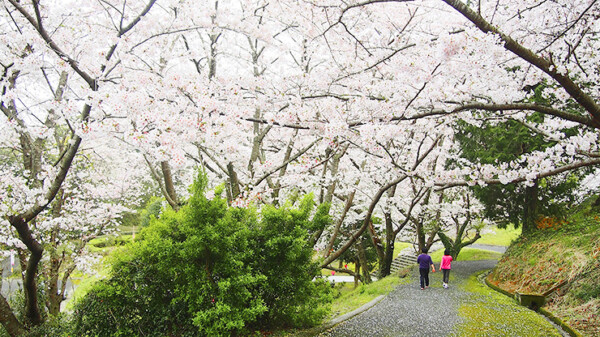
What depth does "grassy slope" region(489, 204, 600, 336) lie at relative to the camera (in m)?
6.11

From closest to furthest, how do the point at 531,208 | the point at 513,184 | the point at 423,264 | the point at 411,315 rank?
the point at 411,315
the point at 423,264
the point at 513,184
the point at 531,208

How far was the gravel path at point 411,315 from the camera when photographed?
5848 mm

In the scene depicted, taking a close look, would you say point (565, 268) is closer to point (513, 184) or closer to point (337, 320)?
point (513, 184)

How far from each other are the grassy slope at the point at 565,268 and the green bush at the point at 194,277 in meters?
4.91

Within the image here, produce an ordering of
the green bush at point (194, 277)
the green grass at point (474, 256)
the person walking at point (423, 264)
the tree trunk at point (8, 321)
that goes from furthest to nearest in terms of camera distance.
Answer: the green grass at point (474, 256) < the person walking at point (423, 264) < the tree trunk at point (8, 321) < the green bush at point (194, 277)

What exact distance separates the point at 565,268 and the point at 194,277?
770 cm

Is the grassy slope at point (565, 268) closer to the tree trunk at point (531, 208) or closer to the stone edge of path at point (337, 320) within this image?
the tree trunk at point (531, 208)

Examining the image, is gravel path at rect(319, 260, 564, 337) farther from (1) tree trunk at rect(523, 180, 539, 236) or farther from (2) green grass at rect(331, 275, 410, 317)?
(1) tree trunk at rect(523, 180, 539, 236)

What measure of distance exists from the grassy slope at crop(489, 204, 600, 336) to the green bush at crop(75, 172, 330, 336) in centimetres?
491

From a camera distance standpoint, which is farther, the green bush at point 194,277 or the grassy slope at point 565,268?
the grassy slope at point 565,268

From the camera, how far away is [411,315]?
22.8 ft

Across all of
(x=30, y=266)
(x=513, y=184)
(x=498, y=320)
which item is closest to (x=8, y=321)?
(x=30, y=266)

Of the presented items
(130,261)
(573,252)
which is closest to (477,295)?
(573,252)

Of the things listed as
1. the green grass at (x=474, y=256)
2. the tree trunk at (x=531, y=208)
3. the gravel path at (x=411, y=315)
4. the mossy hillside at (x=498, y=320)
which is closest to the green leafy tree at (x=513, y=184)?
the tree trunk at (x=531, y=208)
